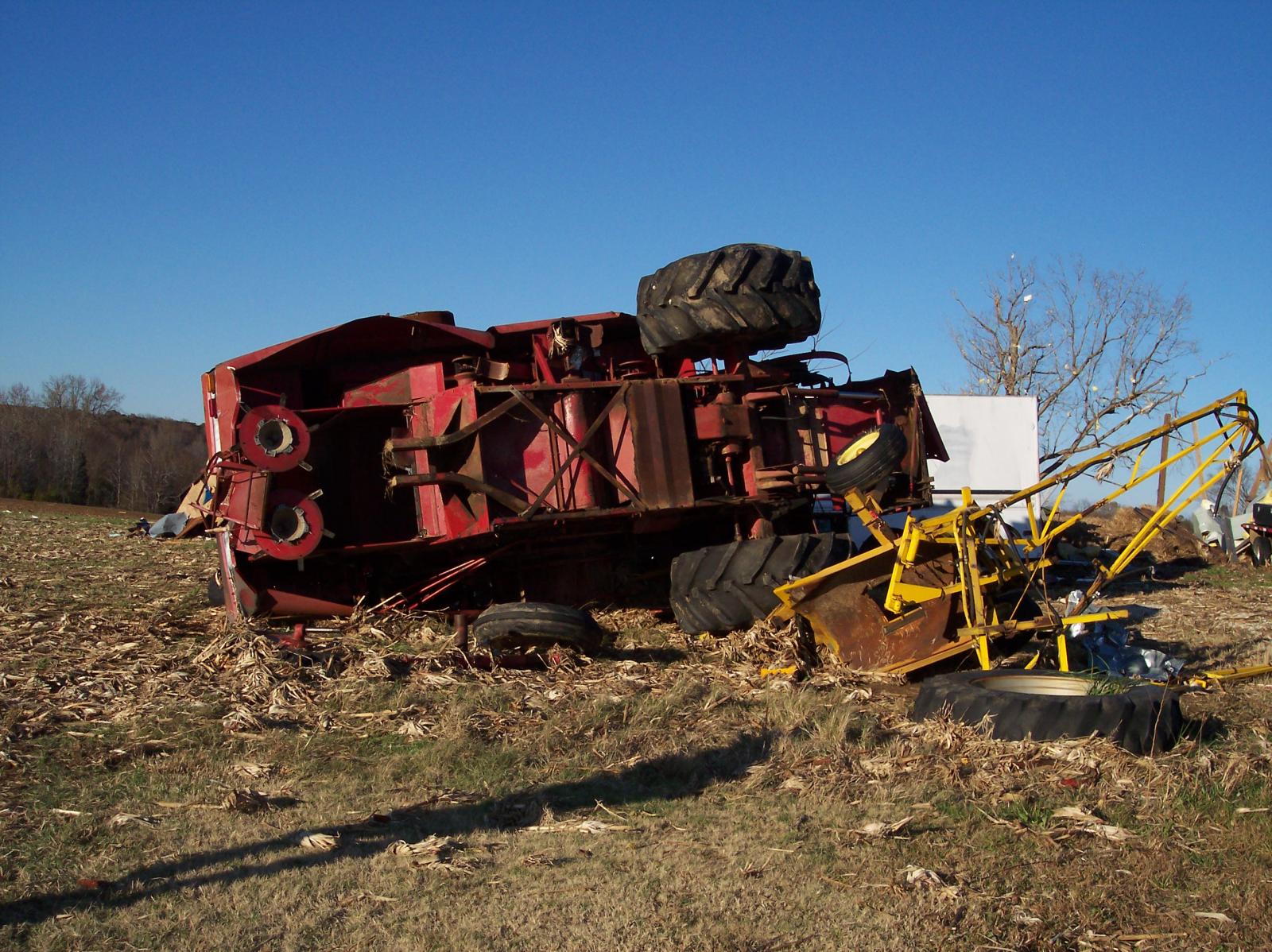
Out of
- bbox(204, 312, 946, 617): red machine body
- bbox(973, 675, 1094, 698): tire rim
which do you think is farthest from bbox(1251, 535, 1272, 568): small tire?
bbox(973, 675, 1094, 698): tire rim

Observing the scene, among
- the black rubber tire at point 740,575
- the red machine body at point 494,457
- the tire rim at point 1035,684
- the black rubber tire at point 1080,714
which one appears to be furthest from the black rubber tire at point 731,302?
the black rubber tire at point 1080,714

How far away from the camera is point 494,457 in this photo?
32.7ft

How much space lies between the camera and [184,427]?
6838 cm

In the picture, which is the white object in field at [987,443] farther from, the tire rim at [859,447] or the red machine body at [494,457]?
the tire rim at [859,447]

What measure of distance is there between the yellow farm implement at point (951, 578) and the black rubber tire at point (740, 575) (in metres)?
0.39

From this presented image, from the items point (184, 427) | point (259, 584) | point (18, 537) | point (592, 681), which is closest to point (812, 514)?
point (592, 681)

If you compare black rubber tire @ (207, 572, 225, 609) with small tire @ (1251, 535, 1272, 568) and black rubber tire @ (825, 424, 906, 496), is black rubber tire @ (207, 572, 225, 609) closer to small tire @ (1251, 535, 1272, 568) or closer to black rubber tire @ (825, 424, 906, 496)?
black rubber tire @ (825, 424, 906, 496)

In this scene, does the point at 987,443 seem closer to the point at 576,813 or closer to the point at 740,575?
the point at 740,575

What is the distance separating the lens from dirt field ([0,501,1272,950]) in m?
3.92

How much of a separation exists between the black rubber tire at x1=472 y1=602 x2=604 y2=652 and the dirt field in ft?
0.77

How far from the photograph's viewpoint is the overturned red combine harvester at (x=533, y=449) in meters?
Result: 9.64

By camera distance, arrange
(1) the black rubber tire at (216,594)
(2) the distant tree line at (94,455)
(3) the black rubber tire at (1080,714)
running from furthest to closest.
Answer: (2) the distant tree line at (94,455) → (1) the black rubber tire at (216,594) → (3) the black rubber tire at (1080,714)

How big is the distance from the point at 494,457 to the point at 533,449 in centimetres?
38

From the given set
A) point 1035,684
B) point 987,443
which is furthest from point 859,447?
point 987,443
